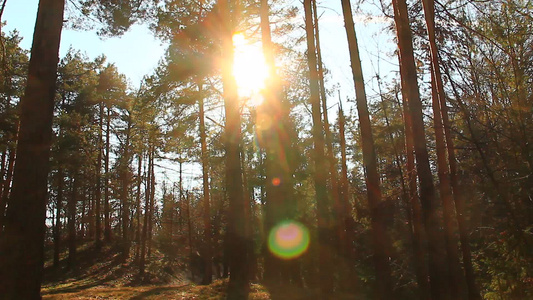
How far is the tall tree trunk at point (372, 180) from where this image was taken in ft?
28.2

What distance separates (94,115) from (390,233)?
2312cm

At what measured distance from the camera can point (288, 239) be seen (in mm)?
16734

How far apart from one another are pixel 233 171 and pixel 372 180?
4236 millimetres

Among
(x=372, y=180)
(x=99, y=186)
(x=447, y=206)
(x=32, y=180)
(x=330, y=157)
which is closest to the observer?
(x=32, y=180)

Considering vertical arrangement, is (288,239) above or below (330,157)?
below

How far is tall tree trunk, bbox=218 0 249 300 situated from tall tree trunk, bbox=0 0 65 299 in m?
4.94

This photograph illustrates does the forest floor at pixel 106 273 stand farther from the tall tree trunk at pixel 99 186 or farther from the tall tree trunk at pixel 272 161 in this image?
the tall tree trunk at pixel 272 161

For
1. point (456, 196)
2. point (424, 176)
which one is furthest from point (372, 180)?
point (456, 196)

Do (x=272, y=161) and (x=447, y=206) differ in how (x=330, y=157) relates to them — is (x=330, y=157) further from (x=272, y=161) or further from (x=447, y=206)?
(x=447, y=206)

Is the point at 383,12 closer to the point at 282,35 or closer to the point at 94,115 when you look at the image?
the point at 282,35

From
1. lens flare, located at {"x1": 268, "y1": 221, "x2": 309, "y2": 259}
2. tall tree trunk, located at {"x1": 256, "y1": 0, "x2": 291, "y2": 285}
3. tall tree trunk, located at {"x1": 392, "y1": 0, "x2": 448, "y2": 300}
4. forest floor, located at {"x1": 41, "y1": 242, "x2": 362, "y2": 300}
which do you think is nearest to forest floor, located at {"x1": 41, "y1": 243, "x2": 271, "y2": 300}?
forest floor, located at {"x1": 41, "y1": 242, "x2": 362, "y2": 300}

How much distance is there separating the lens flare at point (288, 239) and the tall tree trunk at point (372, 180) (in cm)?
425

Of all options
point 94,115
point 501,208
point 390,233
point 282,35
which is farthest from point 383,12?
point 94,115

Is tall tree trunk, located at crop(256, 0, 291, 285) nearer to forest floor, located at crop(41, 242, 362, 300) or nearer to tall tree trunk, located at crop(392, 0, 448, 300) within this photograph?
tall tree trunk, located at crop(392, 0, 448, 300)
